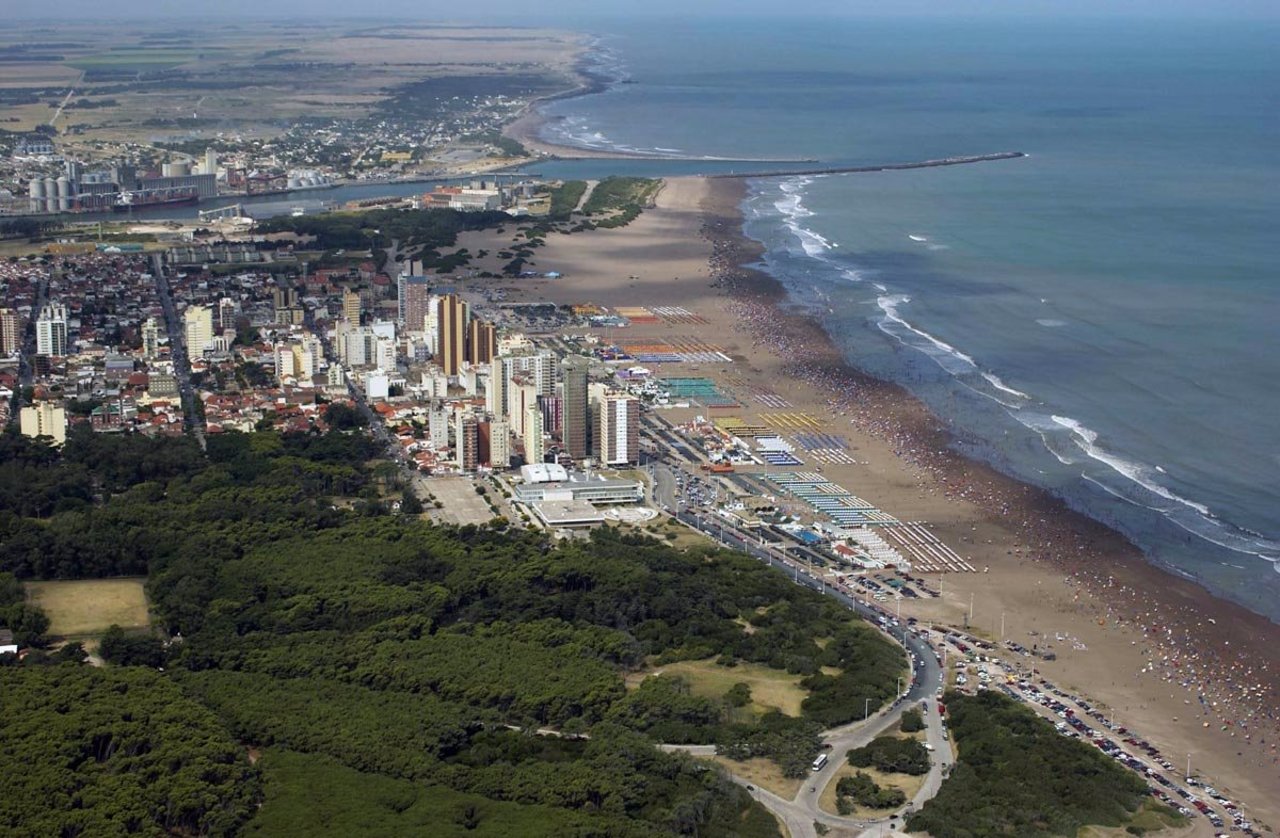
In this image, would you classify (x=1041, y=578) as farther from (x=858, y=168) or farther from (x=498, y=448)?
(x=858, y=168)

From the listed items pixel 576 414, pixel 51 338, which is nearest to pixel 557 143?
→ pixel 51 338

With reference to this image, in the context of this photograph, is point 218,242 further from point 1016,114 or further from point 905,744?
point 1016,114

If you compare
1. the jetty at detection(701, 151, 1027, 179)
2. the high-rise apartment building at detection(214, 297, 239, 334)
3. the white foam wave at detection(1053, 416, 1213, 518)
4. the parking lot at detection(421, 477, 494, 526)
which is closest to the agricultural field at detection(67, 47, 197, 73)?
the jetty at detection(701, 151, 1027, 179)

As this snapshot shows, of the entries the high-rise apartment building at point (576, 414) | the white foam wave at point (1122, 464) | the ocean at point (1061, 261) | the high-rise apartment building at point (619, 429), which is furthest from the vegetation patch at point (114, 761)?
the white foam wave at point (1122, 464)

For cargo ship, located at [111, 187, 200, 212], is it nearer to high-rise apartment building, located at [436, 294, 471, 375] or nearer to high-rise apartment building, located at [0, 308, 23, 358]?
high-rise apartment building, located at [0, 308, 23, 358]

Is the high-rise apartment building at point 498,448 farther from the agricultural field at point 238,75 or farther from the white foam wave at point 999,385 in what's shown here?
the agricultural field at point 238,75

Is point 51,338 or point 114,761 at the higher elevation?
point 114,761
